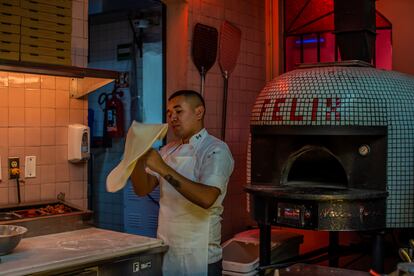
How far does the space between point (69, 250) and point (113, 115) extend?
298cm

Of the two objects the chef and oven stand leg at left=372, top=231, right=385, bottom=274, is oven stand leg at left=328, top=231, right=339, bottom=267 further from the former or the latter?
the chef

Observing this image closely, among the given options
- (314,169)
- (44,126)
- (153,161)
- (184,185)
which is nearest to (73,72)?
(44,126)

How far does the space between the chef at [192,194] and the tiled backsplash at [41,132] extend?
0.60m

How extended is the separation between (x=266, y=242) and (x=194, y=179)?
1.07 meters

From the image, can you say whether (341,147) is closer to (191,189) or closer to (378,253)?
(378,253)

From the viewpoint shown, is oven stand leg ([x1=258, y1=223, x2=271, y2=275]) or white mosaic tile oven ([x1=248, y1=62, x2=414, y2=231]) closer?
white mosaic tile oven ([x1=248, y1=62, x2=414, y2=231])

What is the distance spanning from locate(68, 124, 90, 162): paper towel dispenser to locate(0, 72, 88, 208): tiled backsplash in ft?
0.12

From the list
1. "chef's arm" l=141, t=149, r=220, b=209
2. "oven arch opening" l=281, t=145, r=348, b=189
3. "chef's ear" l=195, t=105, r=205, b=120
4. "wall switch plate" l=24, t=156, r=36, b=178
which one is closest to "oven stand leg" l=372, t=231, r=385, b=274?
"oven arch opening" l=281, t=145, r=348, b=189

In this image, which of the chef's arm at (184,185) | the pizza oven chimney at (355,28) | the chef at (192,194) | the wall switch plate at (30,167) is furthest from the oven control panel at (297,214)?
the wall switch plate at (30,167)

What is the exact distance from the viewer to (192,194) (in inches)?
109

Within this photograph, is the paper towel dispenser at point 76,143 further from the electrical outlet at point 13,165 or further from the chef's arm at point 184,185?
the chef's arm at point 184,185

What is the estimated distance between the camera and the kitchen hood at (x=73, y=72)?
281cm

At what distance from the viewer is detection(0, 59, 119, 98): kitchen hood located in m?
2.81

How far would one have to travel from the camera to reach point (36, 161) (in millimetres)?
3359
